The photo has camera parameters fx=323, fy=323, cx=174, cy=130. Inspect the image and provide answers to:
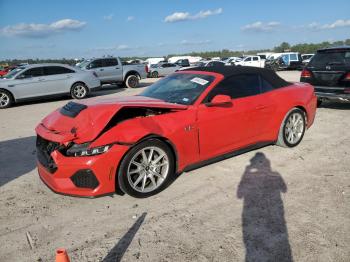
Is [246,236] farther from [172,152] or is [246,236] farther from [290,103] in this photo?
[290,103]

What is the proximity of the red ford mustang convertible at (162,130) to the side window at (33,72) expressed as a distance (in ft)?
30.3

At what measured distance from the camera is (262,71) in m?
5.55

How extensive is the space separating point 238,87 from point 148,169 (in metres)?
2.02

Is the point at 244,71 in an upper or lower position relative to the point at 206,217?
upper

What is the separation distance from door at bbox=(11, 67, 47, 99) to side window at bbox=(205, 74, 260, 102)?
33.4 feet

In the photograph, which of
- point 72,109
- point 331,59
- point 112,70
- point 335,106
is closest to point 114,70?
point 112,70

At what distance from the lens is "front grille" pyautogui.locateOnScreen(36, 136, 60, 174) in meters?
3.73

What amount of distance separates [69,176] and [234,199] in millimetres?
1984

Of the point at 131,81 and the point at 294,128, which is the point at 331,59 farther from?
the point at 131,81

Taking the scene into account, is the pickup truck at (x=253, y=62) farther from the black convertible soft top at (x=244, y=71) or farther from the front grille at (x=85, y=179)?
the front grille at (x=85, y=179)

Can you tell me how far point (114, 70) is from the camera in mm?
18250

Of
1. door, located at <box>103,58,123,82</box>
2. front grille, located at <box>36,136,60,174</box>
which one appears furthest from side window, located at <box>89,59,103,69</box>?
front grille, located at <box>36,136,60,174</box>

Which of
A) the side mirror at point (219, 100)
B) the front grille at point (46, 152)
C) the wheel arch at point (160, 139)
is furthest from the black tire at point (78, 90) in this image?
the wheel arch at point (160, 139)

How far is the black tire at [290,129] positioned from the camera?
5613mm
